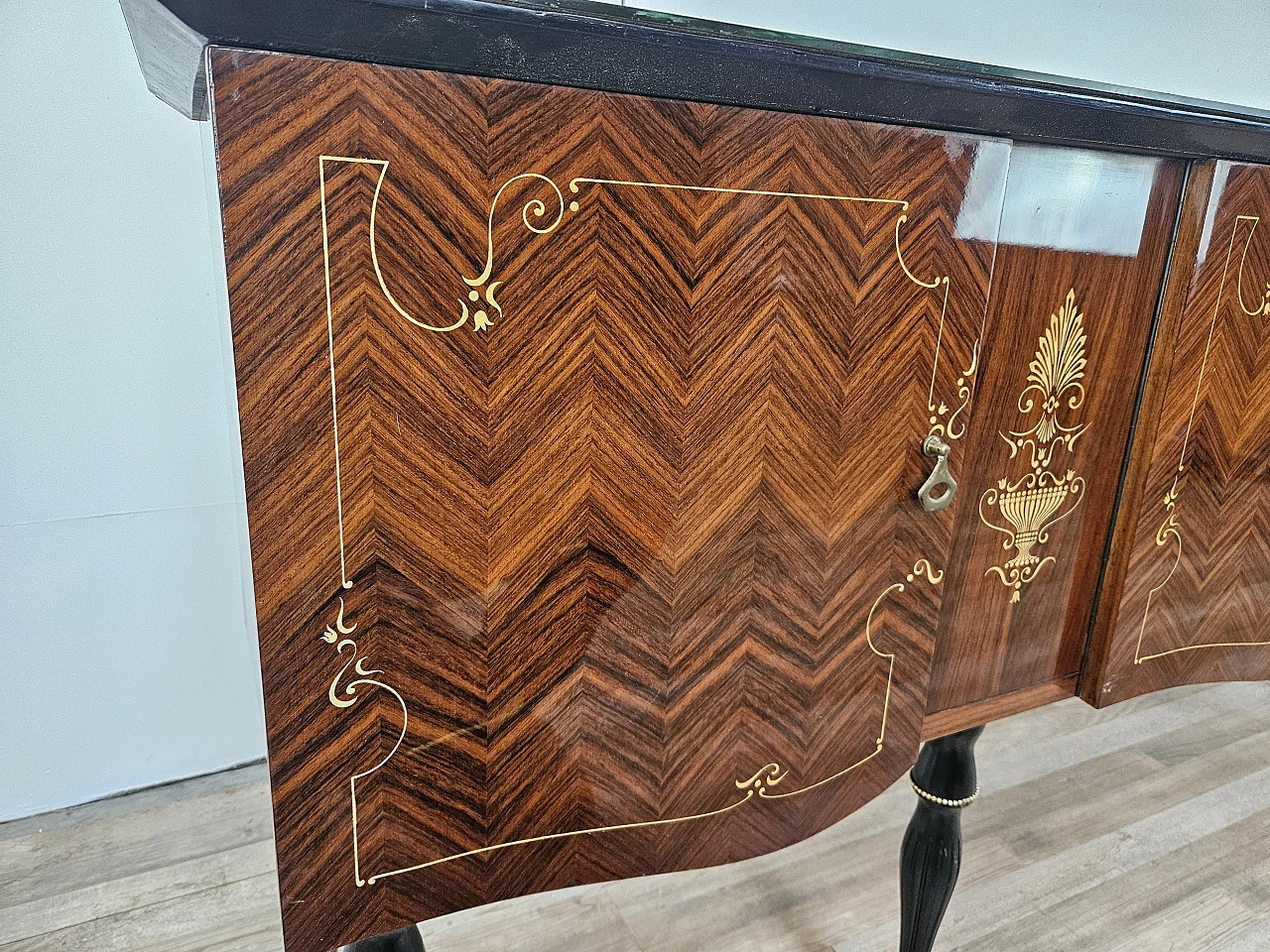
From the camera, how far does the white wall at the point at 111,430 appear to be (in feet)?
3.17

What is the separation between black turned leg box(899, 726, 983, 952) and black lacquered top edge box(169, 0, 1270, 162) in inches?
19.8

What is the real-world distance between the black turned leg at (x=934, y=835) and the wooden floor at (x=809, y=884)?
0.21 metres

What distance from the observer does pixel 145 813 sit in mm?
1135

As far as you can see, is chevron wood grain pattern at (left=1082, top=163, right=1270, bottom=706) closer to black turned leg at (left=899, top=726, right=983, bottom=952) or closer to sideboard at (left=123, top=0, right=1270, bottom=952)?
sideboard at (left=123, top=0, right=1270, bottom=952)

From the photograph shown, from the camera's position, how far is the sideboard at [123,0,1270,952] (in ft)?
1.16

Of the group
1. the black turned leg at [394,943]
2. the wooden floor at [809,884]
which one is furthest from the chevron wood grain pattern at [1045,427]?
the wooden floor at [809,884]

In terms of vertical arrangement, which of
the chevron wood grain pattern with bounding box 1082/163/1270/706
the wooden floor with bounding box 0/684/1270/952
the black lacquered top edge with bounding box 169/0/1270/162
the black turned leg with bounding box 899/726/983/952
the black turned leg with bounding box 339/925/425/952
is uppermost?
the black lacquered top edge with bounding box 169/0/1270/162

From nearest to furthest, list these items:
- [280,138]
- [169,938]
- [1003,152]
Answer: [280,138] < [1003,152] < [169,938]

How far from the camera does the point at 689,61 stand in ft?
1.26

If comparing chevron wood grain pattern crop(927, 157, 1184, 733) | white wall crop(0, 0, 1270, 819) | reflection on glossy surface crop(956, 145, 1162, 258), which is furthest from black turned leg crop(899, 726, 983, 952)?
white wall crop(0, 0, 1270, 819)

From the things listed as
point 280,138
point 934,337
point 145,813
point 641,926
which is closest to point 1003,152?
point 934,337

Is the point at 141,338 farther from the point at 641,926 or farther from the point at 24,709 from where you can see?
the point at 641,926

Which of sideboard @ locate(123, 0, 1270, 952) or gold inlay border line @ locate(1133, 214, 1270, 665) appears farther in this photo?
gold inlay border line @ locate(1133, 214, 1270, 665)

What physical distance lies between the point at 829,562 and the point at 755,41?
0.28m
